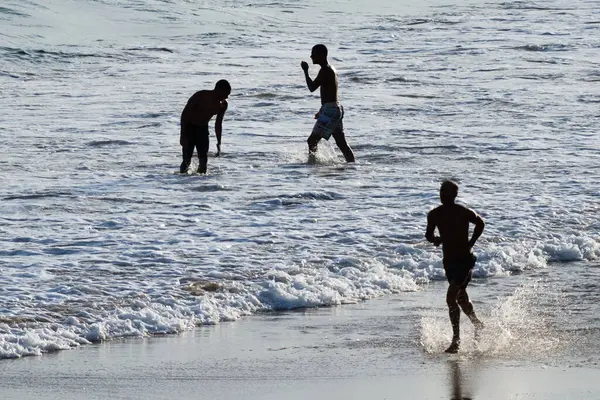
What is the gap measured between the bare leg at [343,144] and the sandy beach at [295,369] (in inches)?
304

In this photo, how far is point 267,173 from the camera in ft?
58.1

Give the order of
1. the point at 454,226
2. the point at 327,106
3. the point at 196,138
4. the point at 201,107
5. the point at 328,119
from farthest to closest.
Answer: the point at 328,119 < the point at 327,106 < the point at 196,138 < the point at 201,107 < the point at 454,226

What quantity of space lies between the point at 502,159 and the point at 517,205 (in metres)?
4.07

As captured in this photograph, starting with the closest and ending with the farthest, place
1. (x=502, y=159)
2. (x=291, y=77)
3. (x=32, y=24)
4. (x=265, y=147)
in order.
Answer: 1. (x=502, y=159)
2. (x=265, y=147)
3. (x=291, y=77)
4. (x=32, y=24)

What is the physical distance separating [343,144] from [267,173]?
43.2 inches

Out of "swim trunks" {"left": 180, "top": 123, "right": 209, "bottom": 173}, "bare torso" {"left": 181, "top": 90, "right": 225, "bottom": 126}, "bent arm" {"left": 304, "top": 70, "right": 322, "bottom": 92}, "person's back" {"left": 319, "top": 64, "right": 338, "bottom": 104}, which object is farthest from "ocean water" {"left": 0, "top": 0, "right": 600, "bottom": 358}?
"bent arm" {"left": 304, "top": 70, "right": 322, "bottom": 92}

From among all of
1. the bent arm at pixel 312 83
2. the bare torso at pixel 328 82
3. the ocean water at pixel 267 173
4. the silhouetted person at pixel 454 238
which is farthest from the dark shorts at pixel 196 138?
the silhouetted person at pixel 454 238

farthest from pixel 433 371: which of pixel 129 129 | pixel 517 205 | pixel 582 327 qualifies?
pixel 129 129

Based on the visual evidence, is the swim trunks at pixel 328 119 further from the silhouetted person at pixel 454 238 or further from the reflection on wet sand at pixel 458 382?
the reflection on wet sand at pixel 458 382

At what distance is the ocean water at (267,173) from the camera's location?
35.0ft

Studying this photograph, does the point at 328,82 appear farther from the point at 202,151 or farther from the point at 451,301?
the point at 451,301

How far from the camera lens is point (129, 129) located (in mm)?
22203

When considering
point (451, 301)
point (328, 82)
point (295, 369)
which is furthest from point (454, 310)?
point (328, 82)

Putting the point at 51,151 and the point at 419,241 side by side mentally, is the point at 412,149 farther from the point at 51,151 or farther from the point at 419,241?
the point at 419,241
